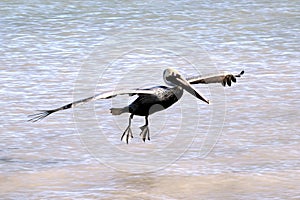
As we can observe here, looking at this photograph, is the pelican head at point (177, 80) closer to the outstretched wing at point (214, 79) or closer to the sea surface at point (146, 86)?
the outstretched wing at point (214, 79)

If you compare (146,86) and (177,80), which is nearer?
(177,80)

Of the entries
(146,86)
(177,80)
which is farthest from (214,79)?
(146,86)

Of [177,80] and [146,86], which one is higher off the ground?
[146,86]

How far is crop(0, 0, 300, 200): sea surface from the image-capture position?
6.30 meters

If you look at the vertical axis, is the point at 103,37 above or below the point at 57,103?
above

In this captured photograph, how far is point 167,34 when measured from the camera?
449 inches

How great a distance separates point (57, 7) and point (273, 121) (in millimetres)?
6334

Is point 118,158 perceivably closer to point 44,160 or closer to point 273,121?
point 44,160

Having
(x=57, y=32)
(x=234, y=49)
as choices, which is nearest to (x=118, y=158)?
(x=234, y=49)

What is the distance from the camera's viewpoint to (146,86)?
8.86 m

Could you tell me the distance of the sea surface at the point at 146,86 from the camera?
20.7 ft

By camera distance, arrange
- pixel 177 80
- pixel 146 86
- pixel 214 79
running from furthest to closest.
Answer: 1. pixel 146 86
2. pixel 214 79
3. pixel 177 80

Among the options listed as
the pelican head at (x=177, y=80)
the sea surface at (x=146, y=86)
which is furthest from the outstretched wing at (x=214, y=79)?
the sea surface at (x=146, y=86)

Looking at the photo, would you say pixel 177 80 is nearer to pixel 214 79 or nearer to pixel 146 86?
pixel 214 79
